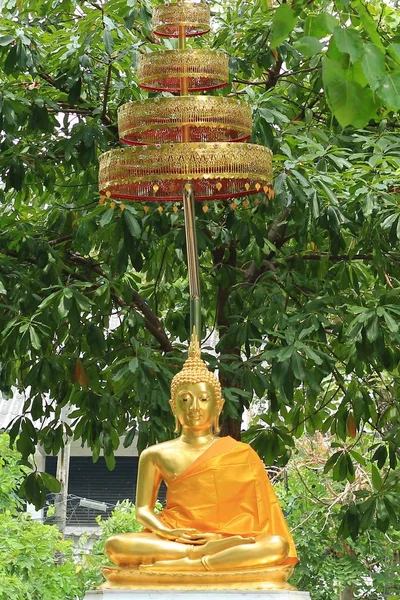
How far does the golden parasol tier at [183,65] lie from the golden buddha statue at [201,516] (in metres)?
1.44

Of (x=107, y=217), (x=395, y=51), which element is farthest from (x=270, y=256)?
(x=395, y=51)

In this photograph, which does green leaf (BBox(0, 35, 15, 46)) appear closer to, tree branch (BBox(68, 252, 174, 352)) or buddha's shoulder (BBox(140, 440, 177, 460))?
tree branch (BBox(68, 252, 174, 352))

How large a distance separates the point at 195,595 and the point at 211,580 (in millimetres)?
110

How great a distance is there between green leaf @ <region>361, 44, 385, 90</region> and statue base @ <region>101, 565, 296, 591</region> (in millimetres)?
3036

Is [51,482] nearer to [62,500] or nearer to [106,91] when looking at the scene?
[106,91]

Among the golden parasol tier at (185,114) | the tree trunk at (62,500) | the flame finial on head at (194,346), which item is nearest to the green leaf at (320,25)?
the golden parasol tier at (185,114)

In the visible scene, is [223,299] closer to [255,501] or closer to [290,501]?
[255,501]

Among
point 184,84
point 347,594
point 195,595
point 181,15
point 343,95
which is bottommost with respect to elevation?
point 195,595

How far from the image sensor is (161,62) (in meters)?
6.88

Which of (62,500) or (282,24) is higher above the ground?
(282,24)

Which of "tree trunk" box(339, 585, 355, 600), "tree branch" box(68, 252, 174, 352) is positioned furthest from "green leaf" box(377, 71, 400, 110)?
"tree trunk" box(339, 585, 355, 600)

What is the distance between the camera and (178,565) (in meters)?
6.23

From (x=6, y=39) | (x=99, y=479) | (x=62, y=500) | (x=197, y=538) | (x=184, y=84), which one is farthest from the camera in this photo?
(x=99, y=479)

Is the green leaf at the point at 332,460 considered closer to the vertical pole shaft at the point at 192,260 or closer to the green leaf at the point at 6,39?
the vertical pole shaft at the point at 192,260
